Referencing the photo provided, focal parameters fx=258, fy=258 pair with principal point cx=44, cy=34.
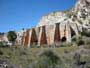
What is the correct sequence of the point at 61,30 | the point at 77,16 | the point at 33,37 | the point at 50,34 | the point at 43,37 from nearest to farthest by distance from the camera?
1. the point at 61,30
2. the point at 50,34
3. the point at 43,37
4. the point at 77,16
5. the point at 33,37

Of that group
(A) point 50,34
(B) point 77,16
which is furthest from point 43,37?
(B) point 77,16

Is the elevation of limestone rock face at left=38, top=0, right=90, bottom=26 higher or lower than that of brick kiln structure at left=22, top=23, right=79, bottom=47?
higher

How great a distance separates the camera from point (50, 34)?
77.8 metres

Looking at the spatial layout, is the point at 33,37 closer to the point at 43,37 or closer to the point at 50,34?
the point at 43,37

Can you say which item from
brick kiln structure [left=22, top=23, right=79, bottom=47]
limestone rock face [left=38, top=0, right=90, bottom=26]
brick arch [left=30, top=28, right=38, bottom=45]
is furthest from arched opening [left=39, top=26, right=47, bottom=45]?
limestone rock face [left=38, top=0, right=90, bottom=26]

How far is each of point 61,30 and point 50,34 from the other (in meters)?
3.91

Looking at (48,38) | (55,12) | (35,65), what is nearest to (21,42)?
(48,38)

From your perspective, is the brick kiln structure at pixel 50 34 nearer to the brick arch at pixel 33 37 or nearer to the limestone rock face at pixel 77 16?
the brick arch at pixel 33 37

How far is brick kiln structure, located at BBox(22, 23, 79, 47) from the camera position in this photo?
2847 inches

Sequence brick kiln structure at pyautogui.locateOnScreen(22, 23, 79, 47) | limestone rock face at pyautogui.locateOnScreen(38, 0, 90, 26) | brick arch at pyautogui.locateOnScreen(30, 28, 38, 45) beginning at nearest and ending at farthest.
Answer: brick kiln structure at pyautogui.locateOnScreen(22, 23, 79, 47), limestone rock face at pyautogui.locateOnScreen(38, 0, 90, 26), brick arch at pyautogui.locateOnScreen(30, 28, 38, 45)

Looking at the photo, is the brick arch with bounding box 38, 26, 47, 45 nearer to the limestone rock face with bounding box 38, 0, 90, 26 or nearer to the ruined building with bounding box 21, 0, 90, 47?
the ruined building with bounding box 21, 0, 90, 47

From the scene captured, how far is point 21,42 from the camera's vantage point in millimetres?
86188

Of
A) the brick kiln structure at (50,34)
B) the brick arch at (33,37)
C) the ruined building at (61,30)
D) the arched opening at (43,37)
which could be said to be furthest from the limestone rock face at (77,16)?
the brick arch at (33,37)

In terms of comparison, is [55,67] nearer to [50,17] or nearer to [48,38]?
[48,38]
